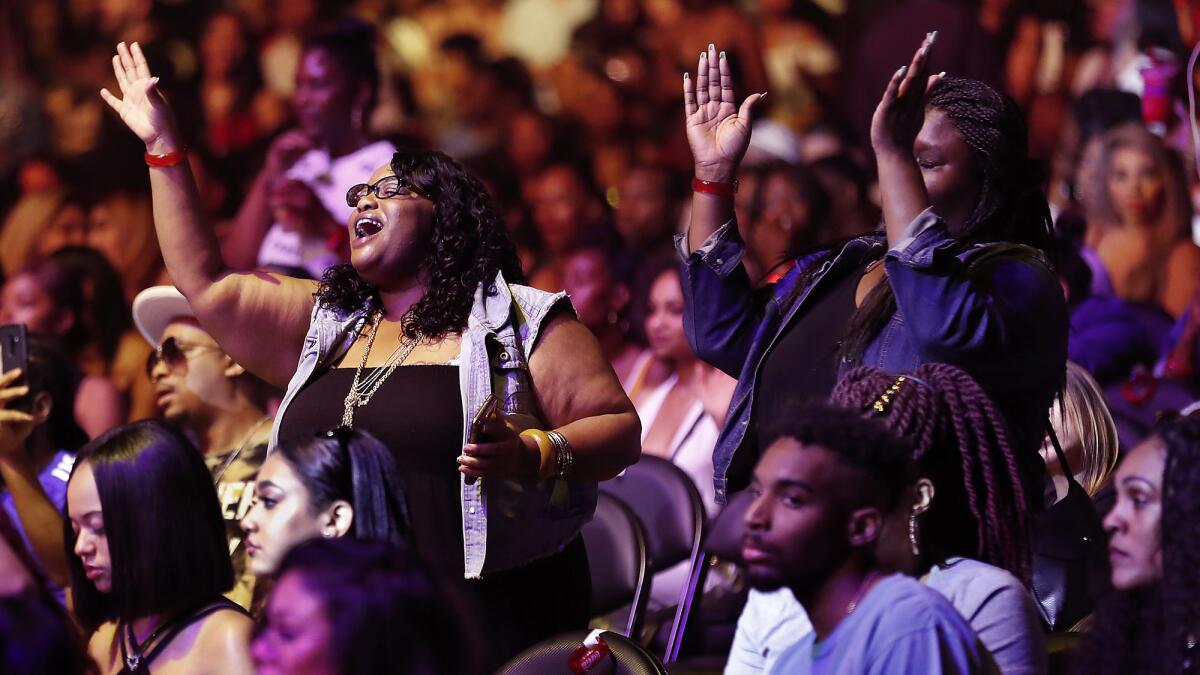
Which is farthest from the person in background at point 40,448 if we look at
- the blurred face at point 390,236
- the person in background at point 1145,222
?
the person in background at point 1145,222

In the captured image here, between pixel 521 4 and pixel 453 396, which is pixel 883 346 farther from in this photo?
pixel 521 4

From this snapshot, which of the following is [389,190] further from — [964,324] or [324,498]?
[964,324]

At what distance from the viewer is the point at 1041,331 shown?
8.54 feet

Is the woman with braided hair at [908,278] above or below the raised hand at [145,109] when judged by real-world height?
below

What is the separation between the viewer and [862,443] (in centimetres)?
206

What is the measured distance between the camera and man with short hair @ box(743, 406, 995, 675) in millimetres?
1938

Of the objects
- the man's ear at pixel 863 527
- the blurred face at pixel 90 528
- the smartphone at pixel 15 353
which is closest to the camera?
the man's ear at pixel 863 527

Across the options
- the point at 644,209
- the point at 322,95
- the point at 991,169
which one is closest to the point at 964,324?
the point at 991,169

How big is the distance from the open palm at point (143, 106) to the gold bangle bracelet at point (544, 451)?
35.1 inches

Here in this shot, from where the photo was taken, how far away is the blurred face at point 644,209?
6.17 meters

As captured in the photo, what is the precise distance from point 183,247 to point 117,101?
322 mm

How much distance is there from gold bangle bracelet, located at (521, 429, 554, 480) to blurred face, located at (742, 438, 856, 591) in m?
0.83

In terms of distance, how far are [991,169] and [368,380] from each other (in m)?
1.14

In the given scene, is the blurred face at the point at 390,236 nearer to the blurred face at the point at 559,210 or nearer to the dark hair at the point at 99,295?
the dark hair at the point at 99,295
